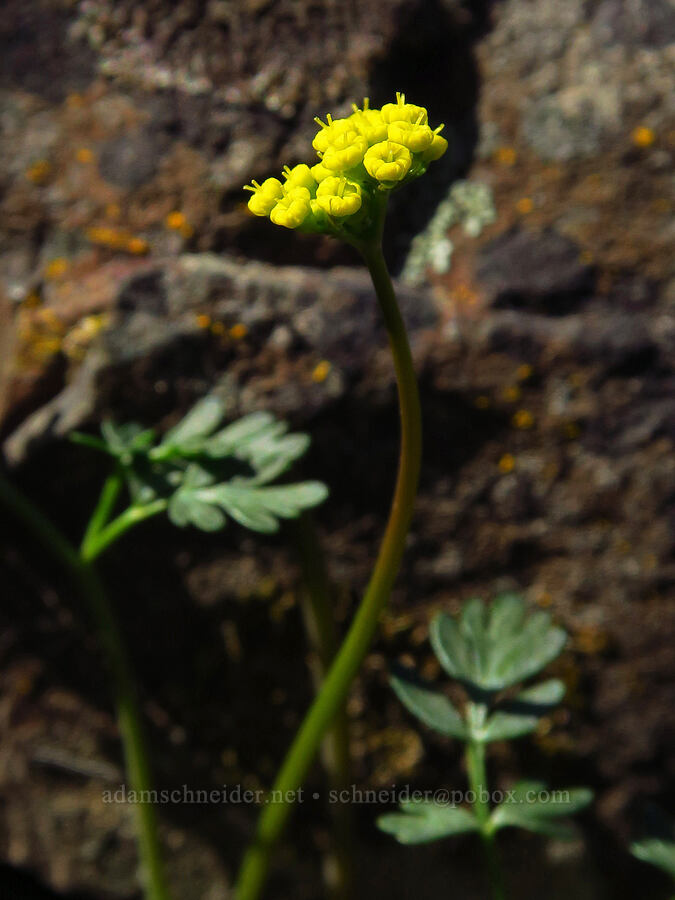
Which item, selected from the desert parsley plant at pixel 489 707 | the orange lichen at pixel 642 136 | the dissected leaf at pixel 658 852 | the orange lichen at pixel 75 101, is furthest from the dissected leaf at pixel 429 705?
the orange lichen at pixel 75 101

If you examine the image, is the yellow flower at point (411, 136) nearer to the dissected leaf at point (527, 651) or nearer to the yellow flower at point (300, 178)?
the yellow flower at point (300, 178)

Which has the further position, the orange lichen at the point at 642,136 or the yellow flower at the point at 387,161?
the orange lichen at the point at 642,136

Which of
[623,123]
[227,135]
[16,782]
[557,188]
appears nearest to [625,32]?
[623,123]

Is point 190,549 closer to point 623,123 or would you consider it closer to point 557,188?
point 557,188

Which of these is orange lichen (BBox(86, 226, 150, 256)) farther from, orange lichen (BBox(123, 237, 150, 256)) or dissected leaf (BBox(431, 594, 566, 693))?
dissected leaf (BBox(431, 594, 566, 693))

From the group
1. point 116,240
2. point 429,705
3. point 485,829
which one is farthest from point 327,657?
point 116,240

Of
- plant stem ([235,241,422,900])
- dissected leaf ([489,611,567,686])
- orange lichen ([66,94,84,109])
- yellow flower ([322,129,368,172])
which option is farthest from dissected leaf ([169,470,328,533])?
orange lichen ([66,94,84,109])
